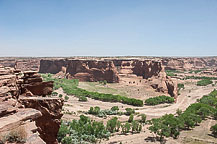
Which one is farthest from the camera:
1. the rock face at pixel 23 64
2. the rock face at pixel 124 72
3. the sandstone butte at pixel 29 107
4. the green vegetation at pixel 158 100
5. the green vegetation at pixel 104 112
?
the rock face at pixel 23 64

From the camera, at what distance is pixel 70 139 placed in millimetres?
33656

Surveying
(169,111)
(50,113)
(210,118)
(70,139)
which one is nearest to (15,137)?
(50,113)

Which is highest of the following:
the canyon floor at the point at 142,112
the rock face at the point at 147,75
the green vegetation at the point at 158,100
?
the rock face at the point at 147,75

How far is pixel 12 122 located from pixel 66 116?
4850 cm

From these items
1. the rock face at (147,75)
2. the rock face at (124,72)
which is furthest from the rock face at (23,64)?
the rock face at (147,75)

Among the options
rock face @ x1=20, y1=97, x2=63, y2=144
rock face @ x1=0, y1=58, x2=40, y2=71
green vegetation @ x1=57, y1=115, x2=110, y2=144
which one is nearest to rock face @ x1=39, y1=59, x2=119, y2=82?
rock face @ x1=0, y1=58, x2=40, y2=71

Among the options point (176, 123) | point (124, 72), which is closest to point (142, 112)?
point (176, 123)

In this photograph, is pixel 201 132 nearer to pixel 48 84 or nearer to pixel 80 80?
pixel 48 84

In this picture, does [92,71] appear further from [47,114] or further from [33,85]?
[47,114]

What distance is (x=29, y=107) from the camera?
1362cm

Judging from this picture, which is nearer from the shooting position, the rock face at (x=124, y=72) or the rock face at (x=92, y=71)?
the rock face at (x=124, y=72)

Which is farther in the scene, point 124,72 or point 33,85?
point 124,72

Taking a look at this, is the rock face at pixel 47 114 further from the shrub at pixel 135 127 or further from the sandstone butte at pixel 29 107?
the shrub at pixel 135 127

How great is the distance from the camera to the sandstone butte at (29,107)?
28.6ft
